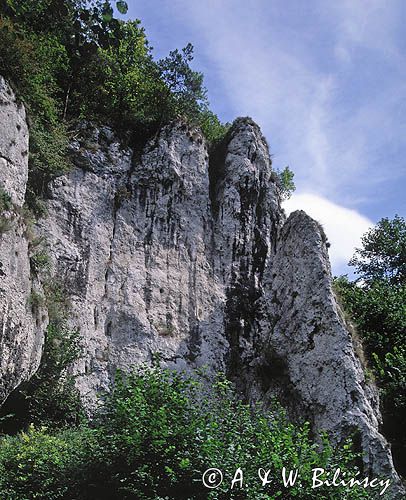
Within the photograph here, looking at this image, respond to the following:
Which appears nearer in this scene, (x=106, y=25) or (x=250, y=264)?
(x=106, y=25)

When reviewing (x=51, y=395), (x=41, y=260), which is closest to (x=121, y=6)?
(x=41, y=260)

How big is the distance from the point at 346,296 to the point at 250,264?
3.23 metres

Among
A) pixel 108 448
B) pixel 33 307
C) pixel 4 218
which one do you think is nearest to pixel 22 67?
pixel 4 218

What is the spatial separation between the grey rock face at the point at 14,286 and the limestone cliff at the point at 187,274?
3 cm

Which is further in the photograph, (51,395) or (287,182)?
(287,182)

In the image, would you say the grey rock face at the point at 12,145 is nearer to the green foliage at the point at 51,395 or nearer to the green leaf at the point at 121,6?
the green foliage at the point at 51,395

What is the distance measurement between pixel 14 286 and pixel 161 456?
4297 millimetres

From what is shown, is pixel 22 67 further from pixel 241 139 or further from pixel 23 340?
pixel 241 139

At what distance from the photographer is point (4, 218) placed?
406 inches

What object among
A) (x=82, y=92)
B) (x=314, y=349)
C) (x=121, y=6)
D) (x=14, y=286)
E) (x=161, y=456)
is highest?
(x=82, y=92)

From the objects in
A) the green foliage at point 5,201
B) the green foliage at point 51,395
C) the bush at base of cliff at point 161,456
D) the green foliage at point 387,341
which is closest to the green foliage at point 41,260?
the green foliage at point 51,395

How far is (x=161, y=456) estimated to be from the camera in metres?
7.94

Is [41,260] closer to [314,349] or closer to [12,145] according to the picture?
[12,145]

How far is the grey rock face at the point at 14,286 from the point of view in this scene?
31.8ft
